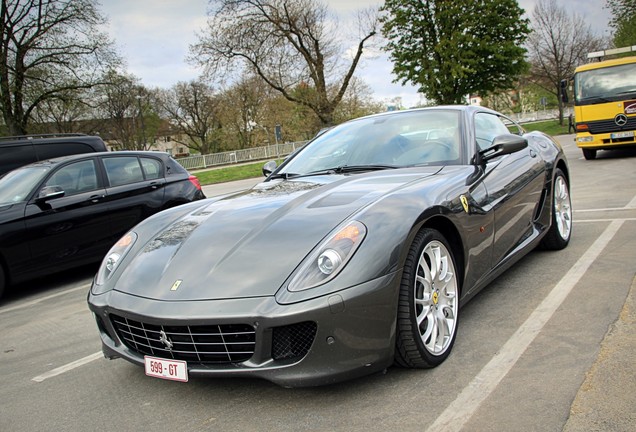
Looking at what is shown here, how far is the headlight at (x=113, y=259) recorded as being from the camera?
10.5ft

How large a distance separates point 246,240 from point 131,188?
4686mm

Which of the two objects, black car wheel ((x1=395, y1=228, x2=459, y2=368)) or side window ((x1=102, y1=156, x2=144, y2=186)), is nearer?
black car wheel ((x1=395, y1=228, x2=459, y2=368))

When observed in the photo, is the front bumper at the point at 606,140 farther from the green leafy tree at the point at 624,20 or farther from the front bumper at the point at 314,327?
the green leafy tree at the point at 624,20

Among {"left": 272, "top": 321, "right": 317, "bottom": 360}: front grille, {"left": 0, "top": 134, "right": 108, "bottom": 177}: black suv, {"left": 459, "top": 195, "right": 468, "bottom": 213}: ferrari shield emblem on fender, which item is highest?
{"left": 0, "top": 134, "right": 108, "bottom": 177}: black suv

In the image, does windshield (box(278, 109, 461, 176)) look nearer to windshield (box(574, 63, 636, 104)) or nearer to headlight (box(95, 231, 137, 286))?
headlight (box(95, 231, 137, 286))

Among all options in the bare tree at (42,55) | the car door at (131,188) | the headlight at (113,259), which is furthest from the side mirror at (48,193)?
the bare tree at (42,55)

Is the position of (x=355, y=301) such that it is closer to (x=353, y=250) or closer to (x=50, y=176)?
(x=353, y=250)

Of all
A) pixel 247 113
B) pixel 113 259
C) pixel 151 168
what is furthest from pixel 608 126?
pixel 247 113

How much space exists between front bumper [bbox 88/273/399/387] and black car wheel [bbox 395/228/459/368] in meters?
0.13

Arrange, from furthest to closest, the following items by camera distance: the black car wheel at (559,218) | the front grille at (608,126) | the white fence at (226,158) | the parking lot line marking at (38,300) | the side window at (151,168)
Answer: the white fence at (226,158), the front grille at (608,126), the side window at (151,168), the parking lot line marking at (38,300), the black car wheel at (559,218)

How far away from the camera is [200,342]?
2543mm

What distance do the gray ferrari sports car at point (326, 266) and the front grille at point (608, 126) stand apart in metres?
10.7

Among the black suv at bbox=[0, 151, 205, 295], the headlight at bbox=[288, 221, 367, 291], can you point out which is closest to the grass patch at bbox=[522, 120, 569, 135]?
the black suv at bbox=[0, 151, 205, 295]

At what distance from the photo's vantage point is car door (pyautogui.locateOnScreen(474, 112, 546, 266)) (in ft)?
12.5
